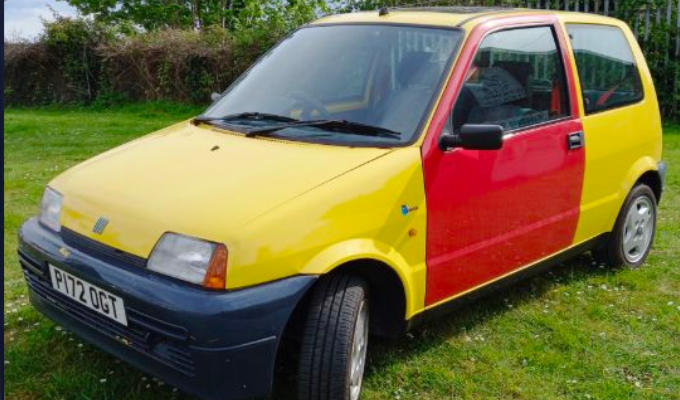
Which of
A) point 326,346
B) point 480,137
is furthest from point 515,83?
point 326,346

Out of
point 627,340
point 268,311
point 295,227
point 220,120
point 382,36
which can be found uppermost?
point 382,36

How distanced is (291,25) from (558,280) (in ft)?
36.8

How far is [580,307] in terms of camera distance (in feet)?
14.4

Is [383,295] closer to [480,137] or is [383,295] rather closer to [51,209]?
[480,137]

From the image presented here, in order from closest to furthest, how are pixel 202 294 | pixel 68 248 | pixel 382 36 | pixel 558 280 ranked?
pixel 202 294, pixel 68 248, pixel 382 36, pixel 558 280

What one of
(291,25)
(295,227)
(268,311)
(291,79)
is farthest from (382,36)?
(291,25)

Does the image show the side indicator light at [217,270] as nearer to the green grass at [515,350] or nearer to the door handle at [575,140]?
the green grass at [515,350]

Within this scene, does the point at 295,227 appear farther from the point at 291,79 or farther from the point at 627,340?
the point at 627,340

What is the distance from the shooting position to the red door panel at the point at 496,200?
131 inches

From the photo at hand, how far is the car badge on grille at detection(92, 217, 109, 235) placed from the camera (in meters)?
2.95

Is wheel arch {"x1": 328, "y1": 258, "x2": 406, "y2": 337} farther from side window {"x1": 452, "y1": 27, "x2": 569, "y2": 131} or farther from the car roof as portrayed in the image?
the car roof

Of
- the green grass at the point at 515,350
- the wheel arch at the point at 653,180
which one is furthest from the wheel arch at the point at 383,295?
the wheel arch at the point at 653,180

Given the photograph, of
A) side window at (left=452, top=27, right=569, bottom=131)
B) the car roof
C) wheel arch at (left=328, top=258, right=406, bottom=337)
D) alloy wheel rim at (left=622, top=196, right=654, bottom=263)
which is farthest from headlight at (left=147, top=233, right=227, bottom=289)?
alloy wheel rim at (left=622, top=196, right=654, bottom=263)

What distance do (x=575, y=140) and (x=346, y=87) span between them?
1.34m
